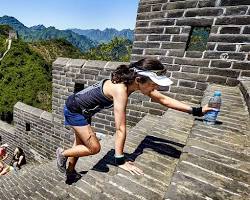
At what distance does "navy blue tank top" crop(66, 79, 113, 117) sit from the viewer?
283 centimetres

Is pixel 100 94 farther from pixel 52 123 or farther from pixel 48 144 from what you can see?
pixel 48 144

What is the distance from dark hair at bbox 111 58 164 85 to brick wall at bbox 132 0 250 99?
1831mm

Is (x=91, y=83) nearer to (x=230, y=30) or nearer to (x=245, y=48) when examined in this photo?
(x=230, y=30)

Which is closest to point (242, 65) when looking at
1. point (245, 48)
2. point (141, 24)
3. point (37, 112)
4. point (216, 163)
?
point (245, 48)

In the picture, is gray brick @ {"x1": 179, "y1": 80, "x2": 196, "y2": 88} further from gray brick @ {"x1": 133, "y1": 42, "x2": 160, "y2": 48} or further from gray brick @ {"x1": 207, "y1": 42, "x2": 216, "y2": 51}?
gray brick @ {"x1": 133, "y1": 42, "x2": 160, "y2": 48}

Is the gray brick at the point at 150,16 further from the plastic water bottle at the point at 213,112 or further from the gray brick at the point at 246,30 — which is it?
the plastic water bottle at the point at 213,112

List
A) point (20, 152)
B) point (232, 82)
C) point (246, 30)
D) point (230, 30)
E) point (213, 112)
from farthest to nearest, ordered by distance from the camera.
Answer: point (20, 152) → point (232, 82) → point (230, 30) → point (246, 30) → point (213, 112)

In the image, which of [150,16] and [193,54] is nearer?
[193,54]

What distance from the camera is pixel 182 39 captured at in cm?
429

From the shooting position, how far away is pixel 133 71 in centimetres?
260

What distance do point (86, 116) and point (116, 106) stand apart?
672mm

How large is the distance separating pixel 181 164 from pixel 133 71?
110cm

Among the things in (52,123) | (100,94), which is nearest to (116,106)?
(100,94)

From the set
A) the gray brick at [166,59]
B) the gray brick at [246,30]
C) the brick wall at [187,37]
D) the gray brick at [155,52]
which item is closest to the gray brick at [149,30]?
the brick wall at [187,37]
